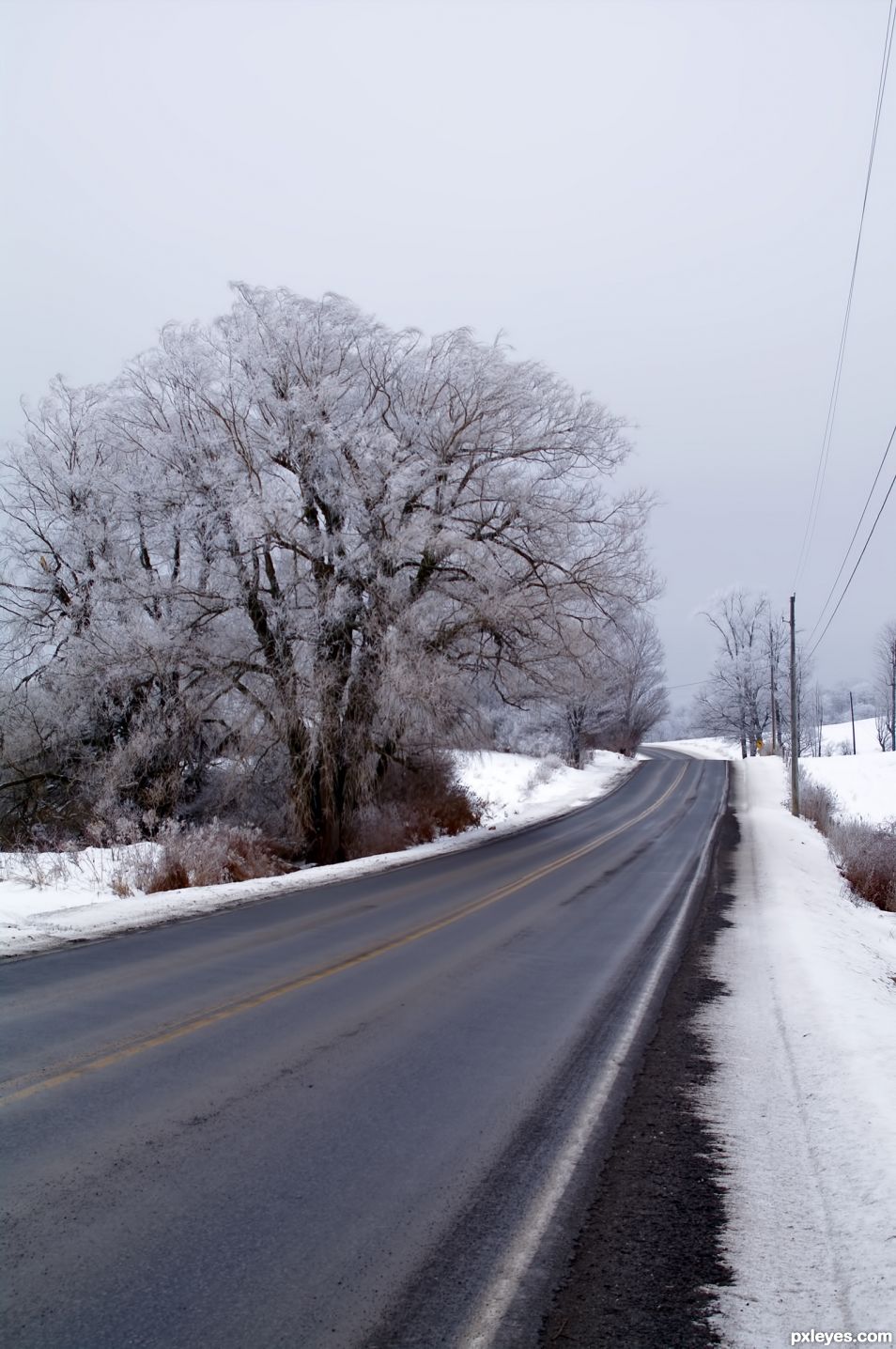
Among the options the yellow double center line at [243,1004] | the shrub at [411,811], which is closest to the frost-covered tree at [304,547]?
the shrub at [411,811]

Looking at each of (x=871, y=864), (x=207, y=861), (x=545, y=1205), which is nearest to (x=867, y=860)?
(x=871, y=864)

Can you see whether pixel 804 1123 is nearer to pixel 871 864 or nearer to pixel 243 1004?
pixel 243 1004

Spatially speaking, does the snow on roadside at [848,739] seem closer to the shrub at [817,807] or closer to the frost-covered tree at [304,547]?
the shrub at [817,807]

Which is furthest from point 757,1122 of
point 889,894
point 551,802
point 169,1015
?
point 551,802

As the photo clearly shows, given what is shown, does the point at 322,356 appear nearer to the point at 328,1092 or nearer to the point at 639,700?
the point at 328,1092

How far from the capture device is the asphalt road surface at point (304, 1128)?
129 inches

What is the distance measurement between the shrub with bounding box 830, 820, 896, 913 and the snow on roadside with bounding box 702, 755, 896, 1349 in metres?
6.77

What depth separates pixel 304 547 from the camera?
794 inches

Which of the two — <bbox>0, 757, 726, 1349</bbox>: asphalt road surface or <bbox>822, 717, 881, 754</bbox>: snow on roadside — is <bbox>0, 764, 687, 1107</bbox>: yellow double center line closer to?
<bbox>0, 757, 726, 1349</bbox>: asphalt road surface

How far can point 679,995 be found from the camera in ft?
26.4

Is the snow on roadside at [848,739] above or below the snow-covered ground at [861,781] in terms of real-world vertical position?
above

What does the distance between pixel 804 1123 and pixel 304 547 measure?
16928mm

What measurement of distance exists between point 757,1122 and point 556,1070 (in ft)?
4.37

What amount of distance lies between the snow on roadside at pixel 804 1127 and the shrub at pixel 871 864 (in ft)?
22.2
